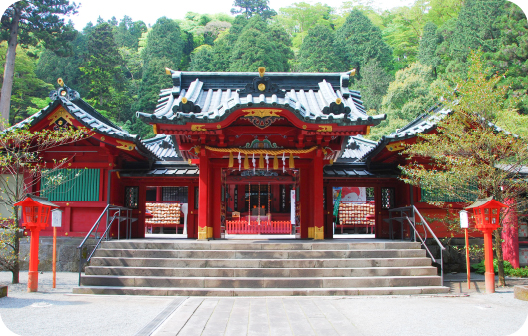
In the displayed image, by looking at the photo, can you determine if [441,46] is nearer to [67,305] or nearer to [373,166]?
[373,166]

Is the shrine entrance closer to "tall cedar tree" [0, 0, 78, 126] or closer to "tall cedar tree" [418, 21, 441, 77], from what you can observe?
"tall cedar tree" [0, 0, 78, 126]

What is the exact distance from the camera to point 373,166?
1331cm

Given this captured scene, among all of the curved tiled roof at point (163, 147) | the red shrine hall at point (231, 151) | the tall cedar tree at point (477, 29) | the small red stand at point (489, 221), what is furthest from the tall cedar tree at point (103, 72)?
the small red stand at point (489, 221)

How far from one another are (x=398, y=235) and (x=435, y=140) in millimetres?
4655

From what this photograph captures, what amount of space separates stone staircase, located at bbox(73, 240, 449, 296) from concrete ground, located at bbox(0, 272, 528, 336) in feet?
1.42

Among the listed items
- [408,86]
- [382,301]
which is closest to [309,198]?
[382,301]

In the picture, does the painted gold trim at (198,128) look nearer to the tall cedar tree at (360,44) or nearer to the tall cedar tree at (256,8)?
the tall cedar tree at (360,44)

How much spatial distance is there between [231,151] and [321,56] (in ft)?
112

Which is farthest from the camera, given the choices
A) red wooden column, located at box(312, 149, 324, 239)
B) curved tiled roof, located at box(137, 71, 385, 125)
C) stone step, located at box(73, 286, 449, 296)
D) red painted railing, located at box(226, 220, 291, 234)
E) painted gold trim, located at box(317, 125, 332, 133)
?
red painted railing, located at box(226, 220, 291, 234)

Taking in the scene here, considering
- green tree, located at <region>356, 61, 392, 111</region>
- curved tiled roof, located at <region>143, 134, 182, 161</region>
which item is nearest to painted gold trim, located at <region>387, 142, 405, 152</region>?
curved tiled roof, located at <region>143, 134, 182, 161</region>

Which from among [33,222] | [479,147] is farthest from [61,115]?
[479,147]

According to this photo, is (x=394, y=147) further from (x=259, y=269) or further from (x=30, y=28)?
(x=30, y=28)

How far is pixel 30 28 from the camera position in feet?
75.8

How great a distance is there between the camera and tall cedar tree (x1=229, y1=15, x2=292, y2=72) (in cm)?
3953
